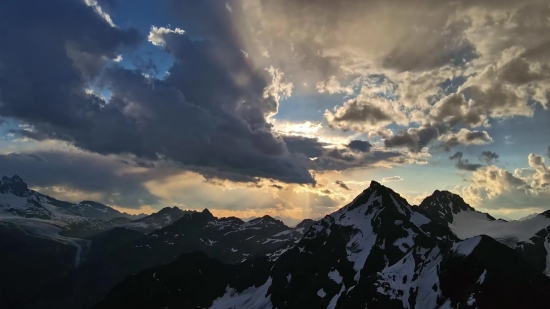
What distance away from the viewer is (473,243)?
182 m

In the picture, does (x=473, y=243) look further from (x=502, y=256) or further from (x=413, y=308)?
(x=413, y=308)

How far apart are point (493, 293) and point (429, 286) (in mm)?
42936

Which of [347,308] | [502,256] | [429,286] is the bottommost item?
[347,308]

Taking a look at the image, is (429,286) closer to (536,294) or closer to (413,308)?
(413,308)

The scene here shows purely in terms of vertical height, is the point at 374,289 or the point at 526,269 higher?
the point at 526,269

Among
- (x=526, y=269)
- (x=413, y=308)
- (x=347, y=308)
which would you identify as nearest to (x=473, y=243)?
(x=526, y=269)

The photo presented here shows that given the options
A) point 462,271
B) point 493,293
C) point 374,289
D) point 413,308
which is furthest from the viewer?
point 374,289

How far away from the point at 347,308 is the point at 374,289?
16.7 m

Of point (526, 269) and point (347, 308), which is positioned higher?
point (526, 269)

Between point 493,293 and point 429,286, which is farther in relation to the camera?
point 429,286

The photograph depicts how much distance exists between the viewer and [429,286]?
18362cm

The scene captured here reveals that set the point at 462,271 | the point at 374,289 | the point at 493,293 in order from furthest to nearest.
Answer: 1. the point at 374,289
2. the point at 462,271
3. the point at 493,293

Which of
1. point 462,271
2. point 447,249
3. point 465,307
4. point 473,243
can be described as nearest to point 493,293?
point 465,307

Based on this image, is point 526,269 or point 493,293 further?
point 526,269
